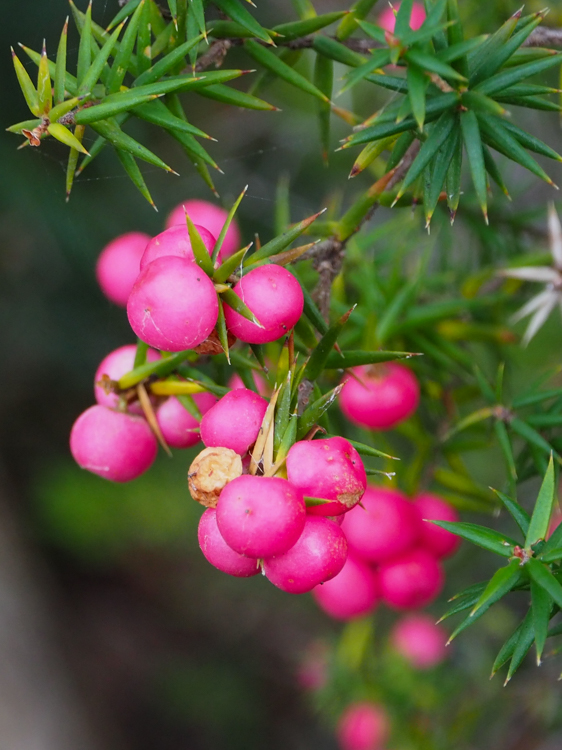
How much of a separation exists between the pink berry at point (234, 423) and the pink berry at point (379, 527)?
0.62m

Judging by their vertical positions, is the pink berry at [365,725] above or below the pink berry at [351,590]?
below

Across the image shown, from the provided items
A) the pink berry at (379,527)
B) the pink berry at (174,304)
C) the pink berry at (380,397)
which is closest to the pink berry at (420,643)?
the pink berry at (379,527)

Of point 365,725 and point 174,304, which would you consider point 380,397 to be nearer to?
point 174,304

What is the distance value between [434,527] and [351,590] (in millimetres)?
240

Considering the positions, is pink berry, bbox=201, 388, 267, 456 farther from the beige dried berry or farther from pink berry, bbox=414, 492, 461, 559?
pink berry, bbox=414, 492, 461, 559

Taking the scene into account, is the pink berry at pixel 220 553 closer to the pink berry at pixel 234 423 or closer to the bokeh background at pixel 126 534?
the pink berry at pixel 234 423

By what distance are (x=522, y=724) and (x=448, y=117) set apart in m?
2.30

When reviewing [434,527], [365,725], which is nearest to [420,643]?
[365,725]

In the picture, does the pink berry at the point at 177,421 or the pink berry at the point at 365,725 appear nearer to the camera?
the pink berry at the point at 177,421

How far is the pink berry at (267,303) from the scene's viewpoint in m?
0.74

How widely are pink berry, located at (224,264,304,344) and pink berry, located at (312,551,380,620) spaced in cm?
77

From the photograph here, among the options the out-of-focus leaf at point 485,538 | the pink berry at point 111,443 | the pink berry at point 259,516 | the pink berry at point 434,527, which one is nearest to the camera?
the pink berry at point 259,516

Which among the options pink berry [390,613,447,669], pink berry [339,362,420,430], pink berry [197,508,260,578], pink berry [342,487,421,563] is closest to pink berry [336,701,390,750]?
pink berry [390,613,447,669]

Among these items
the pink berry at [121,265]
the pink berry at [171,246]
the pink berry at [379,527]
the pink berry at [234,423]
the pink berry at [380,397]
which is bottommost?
the pink berry at [379,527]
